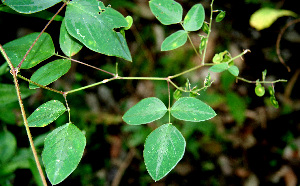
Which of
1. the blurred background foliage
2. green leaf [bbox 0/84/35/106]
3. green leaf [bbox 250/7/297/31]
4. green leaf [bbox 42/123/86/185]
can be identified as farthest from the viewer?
the blurred background foliage

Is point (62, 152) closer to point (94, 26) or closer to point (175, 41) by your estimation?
point (94, 26)

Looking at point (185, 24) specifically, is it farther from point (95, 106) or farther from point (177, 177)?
point (95, 106)

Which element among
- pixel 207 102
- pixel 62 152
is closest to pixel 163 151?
pixel 62 152

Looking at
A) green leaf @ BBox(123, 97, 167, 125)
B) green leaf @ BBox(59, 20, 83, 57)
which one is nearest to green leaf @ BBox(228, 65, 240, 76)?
green leaf @ BBox(123, 97, 167, 125)

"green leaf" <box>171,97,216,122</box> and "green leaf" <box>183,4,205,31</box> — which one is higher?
"green leaf" <box>183,4,205,31</box>

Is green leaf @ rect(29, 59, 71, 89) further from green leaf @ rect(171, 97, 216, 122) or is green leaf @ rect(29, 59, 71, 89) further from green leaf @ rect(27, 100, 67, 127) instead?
green leaf @ rect(171, 97, 216, 122)

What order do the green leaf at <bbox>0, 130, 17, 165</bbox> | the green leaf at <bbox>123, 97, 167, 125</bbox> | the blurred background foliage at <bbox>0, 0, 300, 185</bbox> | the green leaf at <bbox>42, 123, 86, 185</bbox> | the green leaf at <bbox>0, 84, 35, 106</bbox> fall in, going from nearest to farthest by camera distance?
the green leaf at <bbox>42, 123, 86, 185</bbox> < the green leaf at <bbox>123, 97, 167, 125</bbox> < the green leaf at <bbox>0, 84, 35, 106</bbox> < the green leaf at <bbox>0, 130, 17, 165</bbox> < the blurred background foliage at <bbox>0, 0, 300, 185</bbox>

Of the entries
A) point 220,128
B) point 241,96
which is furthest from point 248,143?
point 241,96
